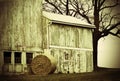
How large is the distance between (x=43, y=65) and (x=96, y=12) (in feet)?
44.9

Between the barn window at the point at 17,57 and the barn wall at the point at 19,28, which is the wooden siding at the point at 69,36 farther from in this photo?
the barn window at the point at 17,57

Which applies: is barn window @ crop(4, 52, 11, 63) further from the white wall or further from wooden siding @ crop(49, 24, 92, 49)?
the white wall

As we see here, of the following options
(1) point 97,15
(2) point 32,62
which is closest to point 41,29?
(2) point 32,62

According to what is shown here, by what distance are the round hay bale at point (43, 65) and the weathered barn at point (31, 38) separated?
3.21 ft

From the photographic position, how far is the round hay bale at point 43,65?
21.4m

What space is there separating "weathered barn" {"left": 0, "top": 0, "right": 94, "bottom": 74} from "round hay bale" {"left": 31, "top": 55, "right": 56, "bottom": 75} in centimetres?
98

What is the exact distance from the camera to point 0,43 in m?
22.2

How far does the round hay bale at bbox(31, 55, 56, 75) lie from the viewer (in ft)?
70.1

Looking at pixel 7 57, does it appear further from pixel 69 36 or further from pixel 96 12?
pixel 96 12

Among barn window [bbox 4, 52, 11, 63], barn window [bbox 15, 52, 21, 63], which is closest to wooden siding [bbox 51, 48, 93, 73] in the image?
barn window [bbox 15, 52, 21, 63]

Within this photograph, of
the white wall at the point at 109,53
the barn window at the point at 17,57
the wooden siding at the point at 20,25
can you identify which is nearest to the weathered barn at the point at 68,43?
the wooden siding at the point at 20,25

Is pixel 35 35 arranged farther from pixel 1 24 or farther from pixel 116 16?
pixel 116 16

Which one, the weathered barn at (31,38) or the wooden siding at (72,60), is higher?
the weathered barn at (31,38)

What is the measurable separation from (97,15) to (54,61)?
1298 cm
